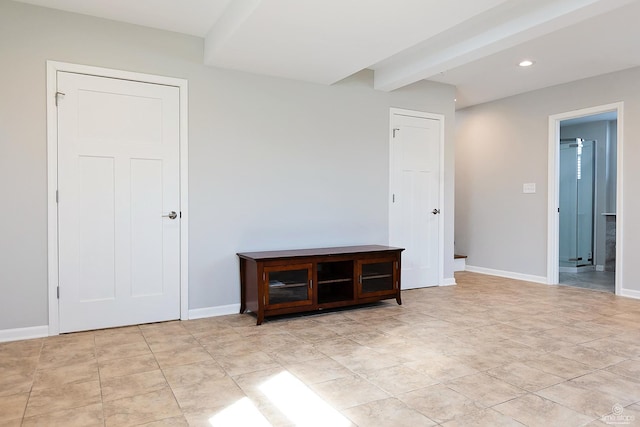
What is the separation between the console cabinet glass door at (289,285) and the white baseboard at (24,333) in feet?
5.57

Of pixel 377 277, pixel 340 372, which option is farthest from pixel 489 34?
pixel 340 372

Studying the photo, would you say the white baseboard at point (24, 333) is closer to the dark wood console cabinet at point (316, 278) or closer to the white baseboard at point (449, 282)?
the dark wood console cabinet at point (316, 278)

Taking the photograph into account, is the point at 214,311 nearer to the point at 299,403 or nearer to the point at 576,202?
the point at 299,403

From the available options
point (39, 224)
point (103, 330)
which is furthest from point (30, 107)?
point (103, 330)

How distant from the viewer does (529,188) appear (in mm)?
5551

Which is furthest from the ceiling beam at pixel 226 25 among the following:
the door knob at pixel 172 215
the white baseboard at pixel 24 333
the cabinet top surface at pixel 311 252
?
the white baseboard at pixel 24 333

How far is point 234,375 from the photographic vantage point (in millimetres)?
2443

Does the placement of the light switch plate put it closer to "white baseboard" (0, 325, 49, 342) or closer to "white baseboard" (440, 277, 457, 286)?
"white baseboard" (440, 277, 457, 286)

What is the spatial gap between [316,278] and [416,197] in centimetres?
192

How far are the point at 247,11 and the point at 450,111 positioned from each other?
10.8ft

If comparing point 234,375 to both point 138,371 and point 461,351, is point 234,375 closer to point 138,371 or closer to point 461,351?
point 138,371

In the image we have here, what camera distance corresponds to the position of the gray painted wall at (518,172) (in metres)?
4.56

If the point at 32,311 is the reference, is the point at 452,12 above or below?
above

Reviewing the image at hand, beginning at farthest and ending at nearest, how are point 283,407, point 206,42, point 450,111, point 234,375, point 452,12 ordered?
point 450,111
point 206,42
point 452,12
point 234,375
point 283,407
